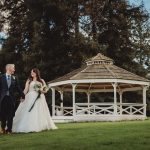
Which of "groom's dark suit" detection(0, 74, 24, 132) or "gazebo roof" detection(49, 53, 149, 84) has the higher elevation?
"gazebo roof" detection(49, 53, 149, 84)

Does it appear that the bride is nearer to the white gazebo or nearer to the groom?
the groom

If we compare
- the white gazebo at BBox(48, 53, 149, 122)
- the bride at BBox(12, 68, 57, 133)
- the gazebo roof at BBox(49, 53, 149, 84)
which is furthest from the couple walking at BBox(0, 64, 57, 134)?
the gazebo roof at BBox(49, 53, 149, 84)

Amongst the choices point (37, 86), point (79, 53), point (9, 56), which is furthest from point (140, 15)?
point (37, 86)

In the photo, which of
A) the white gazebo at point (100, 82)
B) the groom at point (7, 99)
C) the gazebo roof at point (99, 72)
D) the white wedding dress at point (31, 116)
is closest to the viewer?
the groom at point (7, 99)

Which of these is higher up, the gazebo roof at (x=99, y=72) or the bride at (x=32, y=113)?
the gazebo roof at (x=99, y=72)

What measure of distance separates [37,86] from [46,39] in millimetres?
28437

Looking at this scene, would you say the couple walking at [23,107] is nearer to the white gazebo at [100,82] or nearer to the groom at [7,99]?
the groom at [7,99]

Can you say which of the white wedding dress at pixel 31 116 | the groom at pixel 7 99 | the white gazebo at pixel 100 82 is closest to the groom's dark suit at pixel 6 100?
the groom at pixel 7 99

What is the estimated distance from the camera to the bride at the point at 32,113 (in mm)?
16578

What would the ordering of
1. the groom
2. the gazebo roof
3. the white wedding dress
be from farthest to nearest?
the gazebo roof
the white wedding dress
the groom

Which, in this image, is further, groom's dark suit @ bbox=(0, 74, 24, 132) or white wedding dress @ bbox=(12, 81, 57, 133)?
white wedding dress @ bbox=(12, 81, 57, 133)

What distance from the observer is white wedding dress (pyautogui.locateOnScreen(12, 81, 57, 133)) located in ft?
54.3

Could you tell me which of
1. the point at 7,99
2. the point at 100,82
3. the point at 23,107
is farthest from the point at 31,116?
the point at 100,82

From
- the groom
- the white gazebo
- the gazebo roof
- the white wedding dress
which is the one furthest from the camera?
the gazebo roof
